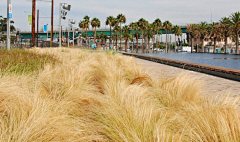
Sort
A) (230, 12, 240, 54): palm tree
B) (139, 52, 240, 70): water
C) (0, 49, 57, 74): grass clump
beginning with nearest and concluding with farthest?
(0, 49, 57, 74): grass clump, (139, 52, 240, 70): water, (230, 12, 240, 54): palm tree

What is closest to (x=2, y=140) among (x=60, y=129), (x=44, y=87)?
(x=60, y=129)

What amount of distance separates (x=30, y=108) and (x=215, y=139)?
7.25 ft

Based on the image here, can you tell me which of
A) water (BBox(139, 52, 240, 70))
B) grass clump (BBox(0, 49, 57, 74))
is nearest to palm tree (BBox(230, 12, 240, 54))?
water (BBox(139, 52, 240, 70))

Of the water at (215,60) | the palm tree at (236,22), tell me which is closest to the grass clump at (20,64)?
the water at (215,60)

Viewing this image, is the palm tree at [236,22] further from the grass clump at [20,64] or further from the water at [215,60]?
the grass clump at [20,64]

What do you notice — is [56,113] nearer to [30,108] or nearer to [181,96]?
[30,108]

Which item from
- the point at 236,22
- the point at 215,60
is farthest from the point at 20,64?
the point at 236,22

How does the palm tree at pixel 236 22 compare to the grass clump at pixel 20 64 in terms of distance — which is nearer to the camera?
the grass clump at pixel 20 64

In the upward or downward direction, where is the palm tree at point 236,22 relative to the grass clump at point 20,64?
upward

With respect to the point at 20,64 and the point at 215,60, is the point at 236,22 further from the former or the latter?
the point at 20,64

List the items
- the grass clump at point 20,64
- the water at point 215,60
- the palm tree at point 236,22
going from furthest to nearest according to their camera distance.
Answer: the palm tree at point 236,22 → the water at point 215,60 → the grass clump at point 20,64

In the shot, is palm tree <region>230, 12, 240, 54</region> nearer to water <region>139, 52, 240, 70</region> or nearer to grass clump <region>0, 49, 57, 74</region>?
water <region>139, 52, 240, 70</region>

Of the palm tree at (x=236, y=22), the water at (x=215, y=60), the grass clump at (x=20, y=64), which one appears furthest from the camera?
the palm tree at (x=236, y=22)

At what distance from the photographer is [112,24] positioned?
85625 mm
